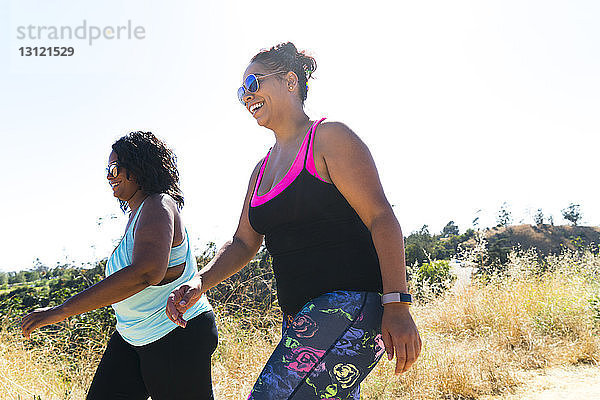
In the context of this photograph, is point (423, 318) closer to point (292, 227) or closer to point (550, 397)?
point (550, 397)

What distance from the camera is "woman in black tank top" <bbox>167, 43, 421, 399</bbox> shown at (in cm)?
154

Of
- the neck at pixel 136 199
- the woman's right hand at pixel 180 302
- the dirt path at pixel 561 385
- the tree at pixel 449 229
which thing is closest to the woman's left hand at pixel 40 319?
the woman's right hand at pixel 180 302

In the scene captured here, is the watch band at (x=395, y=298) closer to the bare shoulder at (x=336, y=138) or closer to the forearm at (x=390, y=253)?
the forearm at (x=390, y=253)

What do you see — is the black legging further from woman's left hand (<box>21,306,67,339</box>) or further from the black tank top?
the black tank top

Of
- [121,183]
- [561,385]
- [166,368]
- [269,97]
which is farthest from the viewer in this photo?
[561,385]

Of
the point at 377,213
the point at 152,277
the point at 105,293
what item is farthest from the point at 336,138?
the point at 105,293

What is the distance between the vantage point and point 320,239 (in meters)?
1.69

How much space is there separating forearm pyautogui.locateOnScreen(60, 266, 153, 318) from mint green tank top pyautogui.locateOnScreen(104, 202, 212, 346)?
167mm

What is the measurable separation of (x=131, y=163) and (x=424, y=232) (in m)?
15.4

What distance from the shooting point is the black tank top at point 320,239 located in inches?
65.5

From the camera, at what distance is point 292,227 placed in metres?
1.74

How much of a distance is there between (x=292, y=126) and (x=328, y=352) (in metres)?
0.88

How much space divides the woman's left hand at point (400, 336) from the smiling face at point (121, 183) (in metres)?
1.51

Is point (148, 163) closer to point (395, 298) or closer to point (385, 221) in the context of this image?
point (385, 221)
